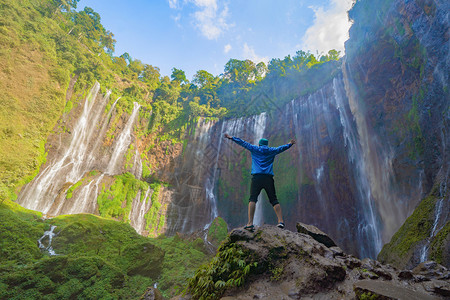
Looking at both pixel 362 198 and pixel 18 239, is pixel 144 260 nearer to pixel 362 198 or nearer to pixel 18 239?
pixel 18 239

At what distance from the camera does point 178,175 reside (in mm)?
22625

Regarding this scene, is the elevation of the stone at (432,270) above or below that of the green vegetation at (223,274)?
above

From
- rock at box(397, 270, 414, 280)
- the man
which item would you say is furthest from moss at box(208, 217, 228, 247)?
rock at box(397, 270, 414, 280)

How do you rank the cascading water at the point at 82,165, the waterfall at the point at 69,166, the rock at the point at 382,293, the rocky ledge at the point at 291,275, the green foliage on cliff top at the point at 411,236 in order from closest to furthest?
the rock at the point at 382,293
the rocky ledge at the point at 291,275
the green foliage on cliff top at the point at 411,236
the waterfall at the point at 69,166
the cascading water at the point at 82,165

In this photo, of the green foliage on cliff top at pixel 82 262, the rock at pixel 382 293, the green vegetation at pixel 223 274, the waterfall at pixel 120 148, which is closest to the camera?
the rock at pixel 382 293

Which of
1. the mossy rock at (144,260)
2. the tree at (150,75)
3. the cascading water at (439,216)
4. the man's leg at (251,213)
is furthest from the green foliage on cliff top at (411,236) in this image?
the tree at (150,75)

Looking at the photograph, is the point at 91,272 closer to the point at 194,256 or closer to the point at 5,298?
the point at 5,298

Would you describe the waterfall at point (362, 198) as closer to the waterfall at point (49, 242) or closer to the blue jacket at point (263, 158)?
the blue jacket at point (263, 158)

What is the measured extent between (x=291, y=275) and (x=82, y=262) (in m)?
7.80

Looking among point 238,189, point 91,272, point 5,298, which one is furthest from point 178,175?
point 5,298

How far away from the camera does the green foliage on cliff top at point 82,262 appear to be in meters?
6.23

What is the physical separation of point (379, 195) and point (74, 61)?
82.4 ft

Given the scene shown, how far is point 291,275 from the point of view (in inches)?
102

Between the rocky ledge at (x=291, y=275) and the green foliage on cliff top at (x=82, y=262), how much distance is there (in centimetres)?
524
